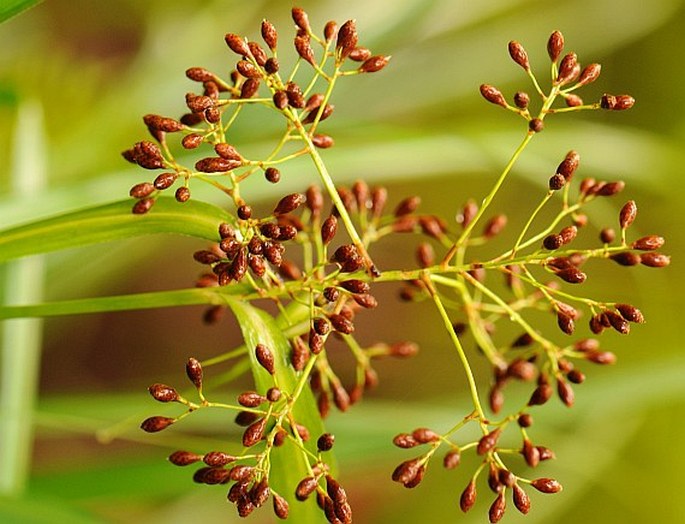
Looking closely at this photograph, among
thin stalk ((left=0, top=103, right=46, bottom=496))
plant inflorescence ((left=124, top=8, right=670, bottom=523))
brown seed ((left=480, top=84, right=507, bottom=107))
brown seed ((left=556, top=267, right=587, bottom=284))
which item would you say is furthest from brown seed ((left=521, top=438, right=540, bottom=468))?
thin stalk ((left=0, top=103, right=46, bottom=496))

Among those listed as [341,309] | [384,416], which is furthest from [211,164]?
[384,416]

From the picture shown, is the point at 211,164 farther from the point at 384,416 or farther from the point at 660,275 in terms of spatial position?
the point at 660,275

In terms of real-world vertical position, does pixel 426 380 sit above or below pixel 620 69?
below

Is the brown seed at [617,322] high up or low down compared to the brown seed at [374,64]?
down

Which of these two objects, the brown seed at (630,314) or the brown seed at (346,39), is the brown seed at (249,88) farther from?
the brown seed at (630,314)

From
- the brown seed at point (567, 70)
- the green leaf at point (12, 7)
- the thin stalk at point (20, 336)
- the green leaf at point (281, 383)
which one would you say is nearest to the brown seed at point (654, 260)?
the brown seed at point (567, 70)

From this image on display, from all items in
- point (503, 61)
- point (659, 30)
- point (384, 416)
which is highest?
point (659, 30)

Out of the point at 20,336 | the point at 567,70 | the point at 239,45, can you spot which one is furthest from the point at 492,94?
the point at 20,336
